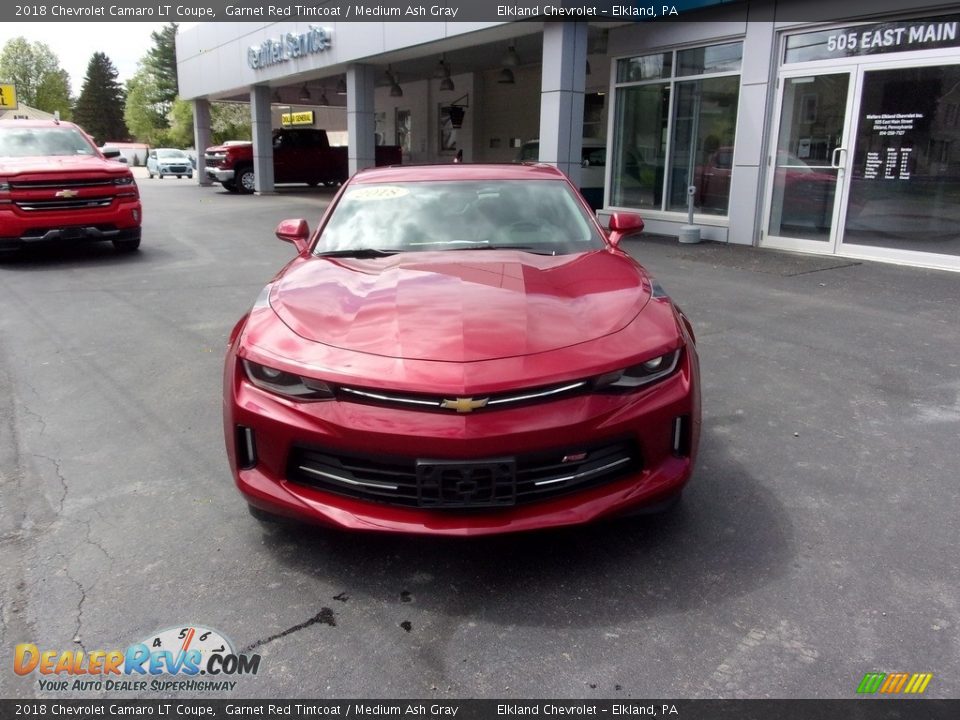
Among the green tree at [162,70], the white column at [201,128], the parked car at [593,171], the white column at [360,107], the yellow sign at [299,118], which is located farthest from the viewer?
the green tree at [162,70]

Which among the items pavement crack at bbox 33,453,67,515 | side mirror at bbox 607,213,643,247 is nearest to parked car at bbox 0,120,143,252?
pavement crack at bbox 33,453,67,515

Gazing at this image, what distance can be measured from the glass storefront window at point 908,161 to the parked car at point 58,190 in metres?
9.95

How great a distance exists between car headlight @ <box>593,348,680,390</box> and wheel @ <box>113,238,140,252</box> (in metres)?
10.2

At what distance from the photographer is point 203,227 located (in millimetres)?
14930

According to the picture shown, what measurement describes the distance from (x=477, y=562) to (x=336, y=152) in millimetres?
25068

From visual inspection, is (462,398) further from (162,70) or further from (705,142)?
(162,70)

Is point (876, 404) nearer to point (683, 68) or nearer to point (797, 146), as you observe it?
point (797, 146)

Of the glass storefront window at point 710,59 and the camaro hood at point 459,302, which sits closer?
the camaro hood at point 459,302

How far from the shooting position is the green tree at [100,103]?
94062 mm

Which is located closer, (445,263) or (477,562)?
(477,562)

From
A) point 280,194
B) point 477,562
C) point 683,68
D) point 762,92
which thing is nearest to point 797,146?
point 762,92

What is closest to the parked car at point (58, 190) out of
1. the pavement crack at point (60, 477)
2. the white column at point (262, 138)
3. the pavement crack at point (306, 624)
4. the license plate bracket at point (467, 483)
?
the pavement crack at point (60, 477)

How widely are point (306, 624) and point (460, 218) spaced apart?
2.37 metres

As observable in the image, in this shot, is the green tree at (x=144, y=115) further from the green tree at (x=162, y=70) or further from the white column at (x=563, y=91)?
the white column at (x=563, y=91)
